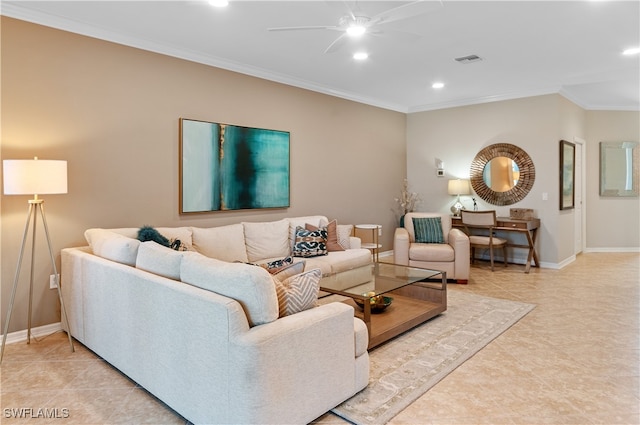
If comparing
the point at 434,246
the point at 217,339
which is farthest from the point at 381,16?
the point at 434,246

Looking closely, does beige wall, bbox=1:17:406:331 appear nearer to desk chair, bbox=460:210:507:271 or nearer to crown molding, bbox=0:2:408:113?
crown molding, bbox=0:2:408:113

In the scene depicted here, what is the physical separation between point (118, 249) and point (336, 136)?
3.94 metres

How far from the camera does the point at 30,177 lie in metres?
2.89

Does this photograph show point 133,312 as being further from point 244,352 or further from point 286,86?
point 286,86

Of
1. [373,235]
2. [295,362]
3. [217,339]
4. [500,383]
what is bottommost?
[500,383]

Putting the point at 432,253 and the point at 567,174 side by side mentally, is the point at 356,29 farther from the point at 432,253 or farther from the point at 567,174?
the point at 567,174

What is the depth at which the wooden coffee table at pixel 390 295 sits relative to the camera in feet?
10.3

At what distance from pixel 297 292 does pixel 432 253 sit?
342 cm

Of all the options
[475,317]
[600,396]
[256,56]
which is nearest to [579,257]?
[475,317]

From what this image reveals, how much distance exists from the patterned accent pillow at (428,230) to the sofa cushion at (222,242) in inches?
101

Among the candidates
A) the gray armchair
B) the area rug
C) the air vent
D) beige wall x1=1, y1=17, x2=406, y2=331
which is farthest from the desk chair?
beige wall x1=1, y1=17, x2=406, y2=331

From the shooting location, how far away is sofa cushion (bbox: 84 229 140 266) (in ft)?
8.95

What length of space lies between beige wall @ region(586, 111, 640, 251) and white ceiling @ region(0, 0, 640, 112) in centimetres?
159

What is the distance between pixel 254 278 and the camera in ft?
6.30
